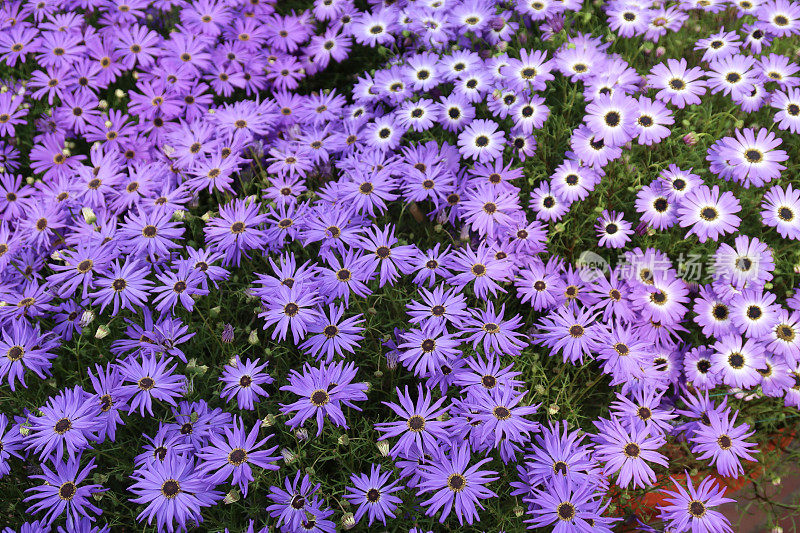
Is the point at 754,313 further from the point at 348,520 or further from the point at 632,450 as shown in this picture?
the point at 348,520

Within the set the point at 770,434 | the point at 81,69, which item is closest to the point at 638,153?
the point at 770,434

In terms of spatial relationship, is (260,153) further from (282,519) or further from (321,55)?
(282,519)

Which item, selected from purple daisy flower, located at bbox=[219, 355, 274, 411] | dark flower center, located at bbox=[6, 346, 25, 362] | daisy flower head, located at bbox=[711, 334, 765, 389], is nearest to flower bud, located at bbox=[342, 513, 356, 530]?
Answer: purple daisy flower, located at bbox=[219, 355, 274, 411]

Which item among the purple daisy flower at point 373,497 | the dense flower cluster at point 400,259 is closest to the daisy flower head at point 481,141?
the dense flower cluster at point 400,259

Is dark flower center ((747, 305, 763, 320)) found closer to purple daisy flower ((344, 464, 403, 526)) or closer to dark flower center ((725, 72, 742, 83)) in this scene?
dark flower center ((725, 72, 742, 83))

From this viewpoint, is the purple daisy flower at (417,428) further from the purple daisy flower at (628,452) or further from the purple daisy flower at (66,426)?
the purple daisy flower at (66,426)

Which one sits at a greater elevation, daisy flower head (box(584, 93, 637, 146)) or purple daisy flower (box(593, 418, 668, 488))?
daisy flower head (box(584, 93, 637, 146))

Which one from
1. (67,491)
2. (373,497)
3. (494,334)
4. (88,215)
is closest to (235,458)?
(373,497)
